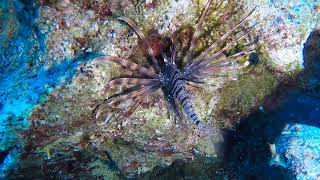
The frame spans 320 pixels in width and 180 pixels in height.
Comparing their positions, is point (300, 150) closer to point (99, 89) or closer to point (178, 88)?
point (178, 88)

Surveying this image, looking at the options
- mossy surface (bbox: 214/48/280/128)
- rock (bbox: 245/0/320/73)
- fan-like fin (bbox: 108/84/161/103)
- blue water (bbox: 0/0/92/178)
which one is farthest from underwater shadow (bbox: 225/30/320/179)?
blue water (bbox: 0/0/92/178)

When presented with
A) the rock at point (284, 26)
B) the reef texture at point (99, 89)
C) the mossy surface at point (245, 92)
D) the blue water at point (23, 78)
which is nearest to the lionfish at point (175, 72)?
the reef texture at point (99, 89)

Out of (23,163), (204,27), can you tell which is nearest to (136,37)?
(204,27)

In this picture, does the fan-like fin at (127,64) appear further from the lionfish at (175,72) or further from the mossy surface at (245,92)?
the mossy surface at (245,92)

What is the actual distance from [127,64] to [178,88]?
2.04ft

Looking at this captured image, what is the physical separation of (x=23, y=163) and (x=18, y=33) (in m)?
1.50

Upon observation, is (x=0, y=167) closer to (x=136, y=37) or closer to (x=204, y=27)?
(x=136, y=37)

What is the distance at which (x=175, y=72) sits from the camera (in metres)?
3.39

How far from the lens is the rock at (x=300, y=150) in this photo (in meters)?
3.68

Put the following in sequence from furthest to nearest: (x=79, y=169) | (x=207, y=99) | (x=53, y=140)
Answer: (x=79, y=169)
(x=207, y=99)
(x=53, y=140)

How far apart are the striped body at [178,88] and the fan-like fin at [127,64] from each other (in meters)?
0.16

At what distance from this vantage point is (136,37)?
3.16 metres

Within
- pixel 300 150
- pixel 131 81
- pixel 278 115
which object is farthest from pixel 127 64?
pixel 278 115

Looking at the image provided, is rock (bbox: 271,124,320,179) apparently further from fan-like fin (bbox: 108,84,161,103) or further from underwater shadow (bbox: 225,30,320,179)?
fan-like fin (bbox: 108,84,161,103)
